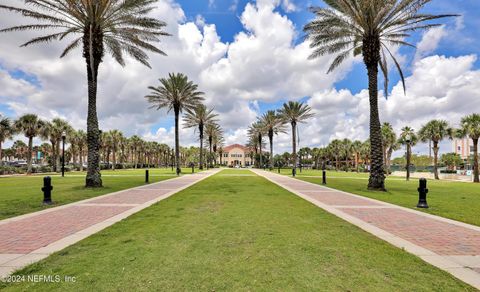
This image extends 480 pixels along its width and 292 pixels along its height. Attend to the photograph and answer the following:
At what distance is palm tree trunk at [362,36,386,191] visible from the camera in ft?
57.6

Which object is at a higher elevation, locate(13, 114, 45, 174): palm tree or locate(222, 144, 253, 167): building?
locate(13, 114, 45, 174): palm tree

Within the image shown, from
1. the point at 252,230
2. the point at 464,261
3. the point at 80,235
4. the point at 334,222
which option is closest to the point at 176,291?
the point at 252,230

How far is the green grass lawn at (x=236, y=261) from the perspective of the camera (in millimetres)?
3586

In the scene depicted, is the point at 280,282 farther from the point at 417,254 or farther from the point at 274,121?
the point at 274,121

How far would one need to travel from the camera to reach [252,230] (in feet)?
21.0

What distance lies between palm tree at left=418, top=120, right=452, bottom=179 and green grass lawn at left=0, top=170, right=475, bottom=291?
43.6 metres

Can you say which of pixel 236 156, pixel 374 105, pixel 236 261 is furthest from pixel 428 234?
pixel 236 156

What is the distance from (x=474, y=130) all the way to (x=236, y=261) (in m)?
41.9

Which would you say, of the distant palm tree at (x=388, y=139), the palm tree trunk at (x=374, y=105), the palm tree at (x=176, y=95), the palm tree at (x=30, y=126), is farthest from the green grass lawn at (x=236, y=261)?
the distant palm tree at (x=388, y=139)

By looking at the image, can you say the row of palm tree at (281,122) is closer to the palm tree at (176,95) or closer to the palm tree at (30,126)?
the palm tree at (176,95)

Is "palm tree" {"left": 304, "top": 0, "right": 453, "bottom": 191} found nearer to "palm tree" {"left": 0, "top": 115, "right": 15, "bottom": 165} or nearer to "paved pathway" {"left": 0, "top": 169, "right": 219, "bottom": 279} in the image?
"paved pathway" {"left": 0, "top": 169, "right": 219, "bottom": 279}

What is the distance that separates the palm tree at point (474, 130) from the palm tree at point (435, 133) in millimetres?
4858

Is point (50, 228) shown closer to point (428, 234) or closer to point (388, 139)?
point (428, 234)

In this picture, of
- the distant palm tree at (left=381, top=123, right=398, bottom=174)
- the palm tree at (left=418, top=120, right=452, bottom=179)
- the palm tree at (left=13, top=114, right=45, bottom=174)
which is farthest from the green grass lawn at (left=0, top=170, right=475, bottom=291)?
the distant palm tree at (left=381, top=123, right=398, bottom=174)
